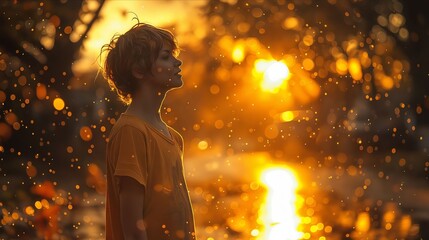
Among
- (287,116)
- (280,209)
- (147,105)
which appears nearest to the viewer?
(147,105)

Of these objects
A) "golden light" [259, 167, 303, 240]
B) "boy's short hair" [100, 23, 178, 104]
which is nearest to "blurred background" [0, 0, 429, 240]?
"golden light" [259, 167, 303, 240]

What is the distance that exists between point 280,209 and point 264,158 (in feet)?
58.1

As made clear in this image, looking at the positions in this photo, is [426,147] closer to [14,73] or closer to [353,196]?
[353,196]

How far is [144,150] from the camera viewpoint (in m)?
3.34

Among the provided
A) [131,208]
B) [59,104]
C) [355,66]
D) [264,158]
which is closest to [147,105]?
[131,208]

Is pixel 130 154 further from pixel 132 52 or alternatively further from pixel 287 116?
pixel 287 116

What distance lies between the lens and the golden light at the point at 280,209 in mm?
11117

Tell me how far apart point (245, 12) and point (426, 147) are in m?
7.66

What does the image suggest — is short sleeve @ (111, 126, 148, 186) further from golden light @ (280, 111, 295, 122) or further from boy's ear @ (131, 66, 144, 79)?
golden light @ (280, 111, 295, 122)

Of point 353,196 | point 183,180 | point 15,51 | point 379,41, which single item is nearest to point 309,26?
point 379,41

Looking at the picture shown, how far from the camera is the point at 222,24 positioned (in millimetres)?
21703

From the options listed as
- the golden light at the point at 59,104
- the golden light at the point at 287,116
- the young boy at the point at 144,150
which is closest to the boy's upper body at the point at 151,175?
the young boy at the point at 144,150

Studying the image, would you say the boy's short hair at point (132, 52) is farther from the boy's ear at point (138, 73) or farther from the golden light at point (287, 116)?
the golden light at point (287, 116)

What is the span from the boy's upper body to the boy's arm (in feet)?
0.07
